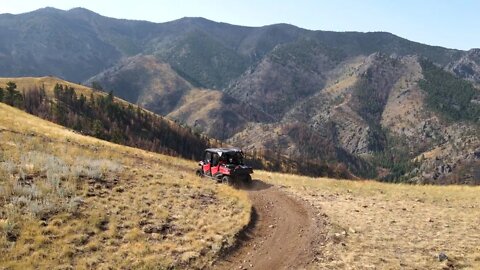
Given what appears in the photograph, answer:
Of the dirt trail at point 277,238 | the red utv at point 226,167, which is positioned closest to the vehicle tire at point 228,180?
the red utv at point 226,167

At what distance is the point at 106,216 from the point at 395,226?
56.7ft

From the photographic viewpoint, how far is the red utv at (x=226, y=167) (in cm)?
3759

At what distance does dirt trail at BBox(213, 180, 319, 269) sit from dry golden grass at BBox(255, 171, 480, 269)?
98 centimetres

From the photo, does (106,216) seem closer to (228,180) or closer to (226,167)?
(228,180)

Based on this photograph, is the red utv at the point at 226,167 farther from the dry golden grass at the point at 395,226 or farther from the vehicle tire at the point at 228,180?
the dry golden grass at the point at 395,226

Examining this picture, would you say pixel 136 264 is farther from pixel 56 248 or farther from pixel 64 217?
pixel 64 217

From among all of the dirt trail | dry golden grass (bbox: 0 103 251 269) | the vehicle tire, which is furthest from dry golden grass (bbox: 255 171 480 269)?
dry golden grass (bbox: 0 103 251 269)

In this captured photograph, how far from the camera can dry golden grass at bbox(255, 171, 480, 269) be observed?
21.2 meters

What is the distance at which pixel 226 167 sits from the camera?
37.9m

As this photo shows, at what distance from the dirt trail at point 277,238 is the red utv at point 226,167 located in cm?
498

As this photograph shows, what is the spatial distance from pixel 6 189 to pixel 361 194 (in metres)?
27.5

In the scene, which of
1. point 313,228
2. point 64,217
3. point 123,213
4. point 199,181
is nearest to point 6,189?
point 64,217

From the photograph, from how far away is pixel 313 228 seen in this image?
2562cm

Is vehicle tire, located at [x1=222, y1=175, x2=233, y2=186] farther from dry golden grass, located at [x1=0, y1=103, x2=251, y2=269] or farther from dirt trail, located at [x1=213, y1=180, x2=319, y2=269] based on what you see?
dirt trail, located at [x1=213, y1=180, x2=319, y2=269]
